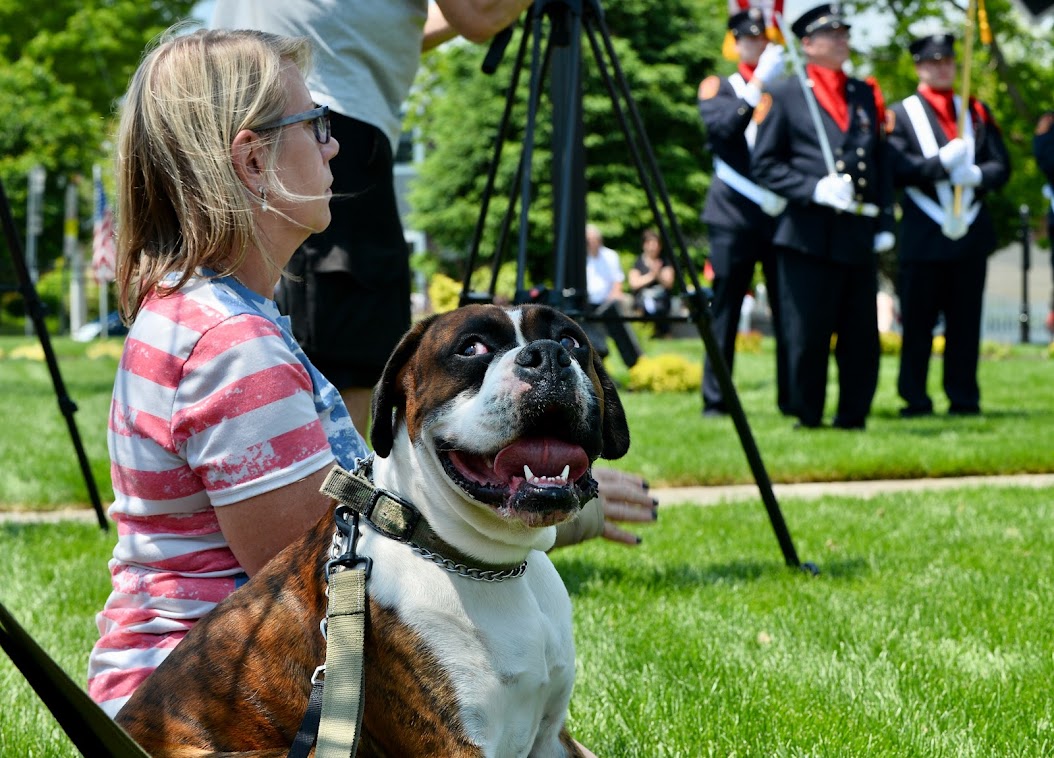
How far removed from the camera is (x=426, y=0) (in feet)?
11.9

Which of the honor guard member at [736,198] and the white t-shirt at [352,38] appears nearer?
the white t-shirt at [352,38]

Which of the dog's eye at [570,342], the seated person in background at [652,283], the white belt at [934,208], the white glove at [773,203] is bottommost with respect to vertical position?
the seated person in background at [652,283]

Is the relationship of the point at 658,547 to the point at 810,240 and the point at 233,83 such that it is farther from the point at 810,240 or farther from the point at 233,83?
the point at 810,240

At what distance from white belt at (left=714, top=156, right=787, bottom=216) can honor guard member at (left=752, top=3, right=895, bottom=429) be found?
0.23 meters

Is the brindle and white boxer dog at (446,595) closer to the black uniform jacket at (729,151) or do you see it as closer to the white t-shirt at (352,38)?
the white t-shirt at (352,38)

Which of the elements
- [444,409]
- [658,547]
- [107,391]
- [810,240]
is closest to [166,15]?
[107,391]

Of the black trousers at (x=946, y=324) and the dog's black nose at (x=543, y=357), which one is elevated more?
the dog's black nose at (x=543, y=357)

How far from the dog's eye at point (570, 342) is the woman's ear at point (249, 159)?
0.77 metres

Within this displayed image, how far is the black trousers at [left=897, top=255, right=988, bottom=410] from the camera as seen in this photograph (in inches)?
408

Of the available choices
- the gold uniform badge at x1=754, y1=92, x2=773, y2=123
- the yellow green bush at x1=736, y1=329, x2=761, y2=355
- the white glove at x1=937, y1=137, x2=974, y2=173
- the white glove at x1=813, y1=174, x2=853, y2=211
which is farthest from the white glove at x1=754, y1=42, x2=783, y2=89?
the yellow green bush at x1=736, y1=329, x2=761, y2=355

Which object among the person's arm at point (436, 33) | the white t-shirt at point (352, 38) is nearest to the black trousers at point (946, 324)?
the person's arm at point (436, 33)

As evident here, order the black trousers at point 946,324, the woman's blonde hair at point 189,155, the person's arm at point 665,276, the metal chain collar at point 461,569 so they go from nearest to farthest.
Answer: the metal chain collar at point 461,569
the woman's blonde hair at point 189,155
the black trousers at point 946,324
the person's arm at point 665,276

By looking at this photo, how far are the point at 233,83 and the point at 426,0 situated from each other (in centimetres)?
136

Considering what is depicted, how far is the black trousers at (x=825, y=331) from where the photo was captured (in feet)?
30.1
